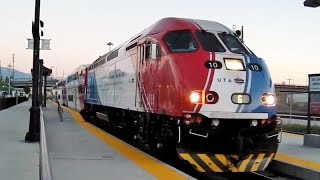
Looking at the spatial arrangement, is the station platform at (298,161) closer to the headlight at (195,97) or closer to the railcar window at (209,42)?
the headlight at (195,97)

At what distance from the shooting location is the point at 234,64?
9898 mm

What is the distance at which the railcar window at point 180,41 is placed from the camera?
1018 centimetres

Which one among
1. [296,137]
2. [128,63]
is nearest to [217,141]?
[128,63]

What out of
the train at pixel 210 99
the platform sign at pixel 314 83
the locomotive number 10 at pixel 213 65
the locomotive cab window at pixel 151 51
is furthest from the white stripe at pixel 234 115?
the platform sign at pixel 314 83

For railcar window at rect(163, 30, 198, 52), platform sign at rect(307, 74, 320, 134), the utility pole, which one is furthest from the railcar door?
platform sign at rect(307, 74, 320, 134)

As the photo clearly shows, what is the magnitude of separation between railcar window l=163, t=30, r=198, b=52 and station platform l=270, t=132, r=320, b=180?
11.0ft

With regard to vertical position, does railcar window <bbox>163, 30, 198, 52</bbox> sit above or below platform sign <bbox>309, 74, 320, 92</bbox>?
above

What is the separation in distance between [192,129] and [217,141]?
1.95 ft

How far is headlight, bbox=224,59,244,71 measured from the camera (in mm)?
9797

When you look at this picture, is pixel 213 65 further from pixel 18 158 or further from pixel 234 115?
pixel 18 158

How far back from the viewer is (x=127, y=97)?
45.9 ft

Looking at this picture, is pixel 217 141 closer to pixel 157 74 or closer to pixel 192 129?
pixel 192 129

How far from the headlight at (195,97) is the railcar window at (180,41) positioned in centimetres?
107

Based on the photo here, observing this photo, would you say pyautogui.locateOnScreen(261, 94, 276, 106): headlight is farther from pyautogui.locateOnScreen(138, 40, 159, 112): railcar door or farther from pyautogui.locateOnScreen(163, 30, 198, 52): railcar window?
pyautogui.locateOnScreen(138, 40, 159, 112): railcar door
